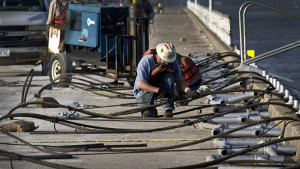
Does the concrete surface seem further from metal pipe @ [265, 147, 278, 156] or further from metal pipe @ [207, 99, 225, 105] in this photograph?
metal pipe @ [265, 147, 278, 156]

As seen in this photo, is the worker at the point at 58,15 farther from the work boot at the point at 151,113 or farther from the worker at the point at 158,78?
the work boot at the point at 151,113

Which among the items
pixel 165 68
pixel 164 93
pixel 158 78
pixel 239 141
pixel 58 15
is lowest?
pixel 239 141

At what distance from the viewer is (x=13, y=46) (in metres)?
18.8

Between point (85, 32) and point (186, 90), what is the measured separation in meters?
4.96

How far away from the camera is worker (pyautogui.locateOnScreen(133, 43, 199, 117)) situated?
11602mm

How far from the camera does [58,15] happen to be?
17516mm

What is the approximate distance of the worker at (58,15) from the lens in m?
17.3

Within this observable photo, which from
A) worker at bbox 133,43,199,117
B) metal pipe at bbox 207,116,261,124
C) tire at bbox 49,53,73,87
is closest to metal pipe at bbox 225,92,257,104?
worker at bbox 133,43,199,117

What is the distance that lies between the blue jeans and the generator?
2.72 meters

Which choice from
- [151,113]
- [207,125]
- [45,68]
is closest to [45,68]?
[45,68]

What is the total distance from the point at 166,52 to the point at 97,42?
180 inches

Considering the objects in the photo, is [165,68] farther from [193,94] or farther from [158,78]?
[193,94]

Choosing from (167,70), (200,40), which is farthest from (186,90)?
(200,40)

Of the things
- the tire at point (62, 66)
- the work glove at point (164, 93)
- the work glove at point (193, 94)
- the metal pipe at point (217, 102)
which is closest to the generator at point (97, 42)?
the tire at point (62, 66)
